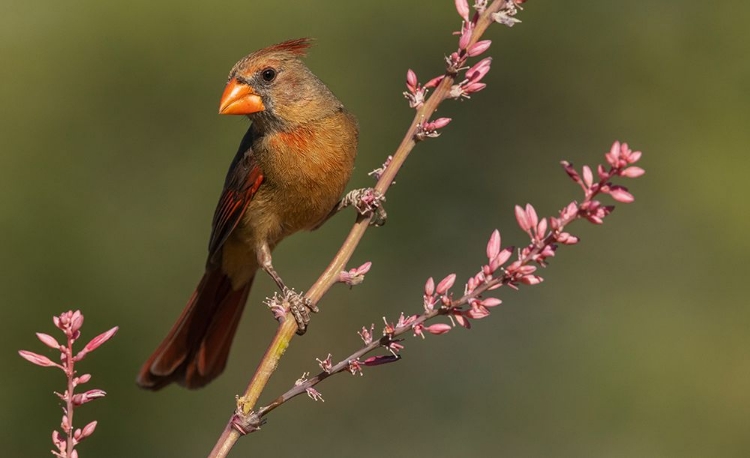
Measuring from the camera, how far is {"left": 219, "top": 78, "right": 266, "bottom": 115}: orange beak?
3744 mm

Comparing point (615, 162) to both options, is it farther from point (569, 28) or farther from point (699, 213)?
point (569, 28)

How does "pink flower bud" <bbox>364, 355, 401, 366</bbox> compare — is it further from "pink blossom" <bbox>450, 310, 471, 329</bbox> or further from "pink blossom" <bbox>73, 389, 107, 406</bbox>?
"pink blossom" <bbox>73, 389, 107, 406</bbox>

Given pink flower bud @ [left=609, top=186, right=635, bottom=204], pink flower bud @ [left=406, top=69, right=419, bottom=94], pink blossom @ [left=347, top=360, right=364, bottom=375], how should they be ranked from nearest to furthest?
pink flower bud @ [left=609, top=186, right=635, bottom=204]
pink blossom @ [left=347, top=360, right=364, bottom=375]
pink flower bud @ [left=406, top=69, right=419, bottom=94]

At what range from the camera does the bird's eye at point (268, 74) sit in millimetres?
3924

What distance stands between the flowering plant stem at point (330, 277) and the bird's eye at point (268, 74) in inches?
62.6

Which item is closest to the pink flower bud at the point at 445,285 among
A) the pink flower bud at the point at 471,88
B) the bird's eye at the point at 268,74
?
the pink flower bud at the point at 471,88

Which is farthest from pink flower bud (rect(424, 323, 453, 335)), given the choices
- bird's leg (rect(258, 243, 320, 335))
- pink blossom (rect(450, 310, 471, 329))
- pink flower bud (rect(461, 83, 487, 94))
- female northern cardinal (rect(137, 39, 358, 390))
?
female northern cardinal (rect(137, 39, 358, 390))

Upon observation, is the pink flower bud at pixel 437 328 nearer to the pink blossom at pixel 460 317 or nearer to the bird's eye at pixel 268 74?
the pink blossom at pixel 460 317

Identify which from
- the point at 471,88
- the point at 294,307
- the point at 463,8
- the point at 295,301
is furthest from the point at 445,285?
the point at 295,301

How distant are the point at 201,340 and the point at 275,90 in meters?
1.02

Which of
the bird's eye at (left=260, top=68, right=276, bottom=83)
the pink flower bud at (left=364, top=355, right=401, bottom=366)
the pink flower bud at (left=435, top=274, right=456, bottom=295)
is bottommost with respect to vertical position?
the pink flower bud at (left=364, top=355, right=401, bottom=366)

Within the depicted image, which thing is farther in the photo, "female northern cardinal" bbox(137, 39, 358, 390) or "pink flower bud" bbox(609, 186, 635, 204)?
"female northern cardinal" bbox(137, 39, 358, 390)

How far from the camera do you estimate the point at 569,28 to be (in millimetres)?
8891

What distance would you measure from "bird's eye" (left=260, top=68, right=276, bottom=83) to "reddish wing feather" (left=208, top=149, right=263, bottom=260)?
0.96 ft
